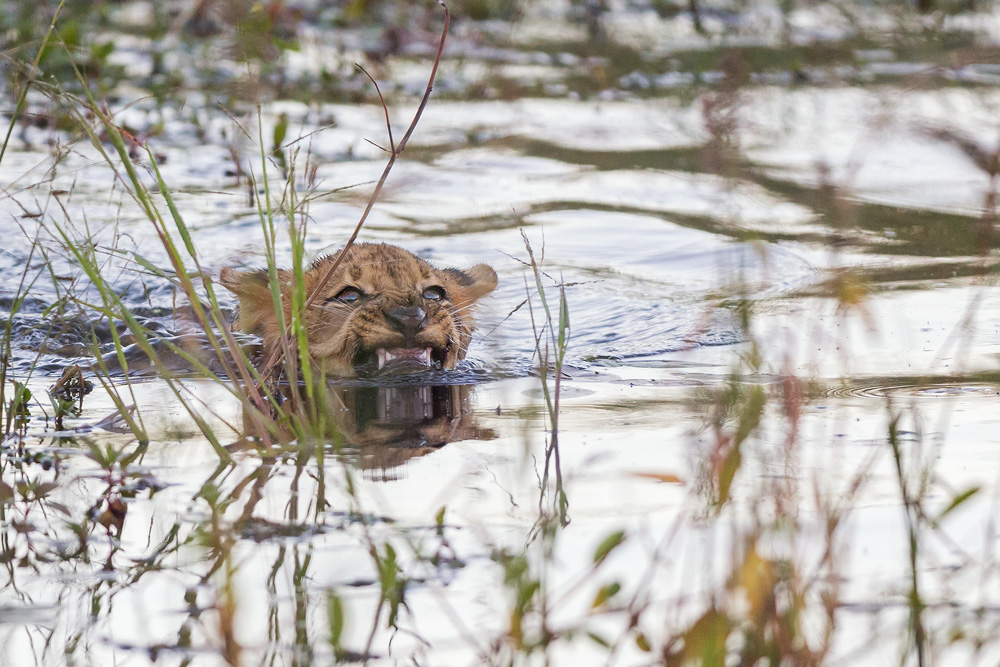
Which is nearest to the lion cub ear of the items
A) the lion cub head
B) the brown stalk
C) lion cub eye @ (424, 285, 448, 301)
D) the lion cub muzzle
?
the lion cub head

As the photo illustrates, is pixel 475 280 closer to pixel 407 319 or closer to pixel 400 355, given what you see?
pixel 400 355

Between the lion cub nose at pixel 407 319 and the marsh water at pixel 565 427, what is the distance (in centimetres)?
26

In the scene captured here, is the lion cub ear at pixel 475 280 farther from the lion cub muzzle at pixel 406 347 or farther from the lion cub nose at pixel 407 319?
the lion cub nose at pixel 407 319

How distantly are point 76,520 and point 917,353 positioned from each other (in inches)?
154

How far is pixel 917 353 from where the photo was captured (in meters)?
5.71

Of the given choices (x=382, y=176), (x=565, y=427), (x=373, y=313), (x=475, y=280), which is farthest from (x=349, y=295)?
(x=382, y=176)

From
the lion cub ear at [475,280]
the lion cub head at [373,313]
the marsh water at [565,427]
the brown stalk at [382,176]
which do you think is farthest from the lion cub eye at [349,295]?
the brown stalk at [382,176]

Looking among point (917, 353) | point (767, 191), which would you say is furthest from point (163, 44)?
point (917, 353)

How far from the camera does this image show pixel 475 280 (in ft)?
23.0

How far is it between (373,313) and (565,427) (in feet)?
4.85

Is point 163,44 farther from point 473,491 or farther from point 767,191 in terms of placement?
point 473,491

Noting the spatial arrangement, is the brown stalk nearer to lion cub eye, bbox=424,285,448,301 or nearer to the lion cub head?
the lion cub head

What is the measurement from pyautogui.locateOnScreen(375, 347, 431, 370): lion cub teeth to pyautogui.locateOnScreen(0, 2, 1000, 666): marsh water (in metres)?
0.12

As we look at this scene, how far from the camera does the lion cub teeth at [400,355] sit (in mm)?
5641
